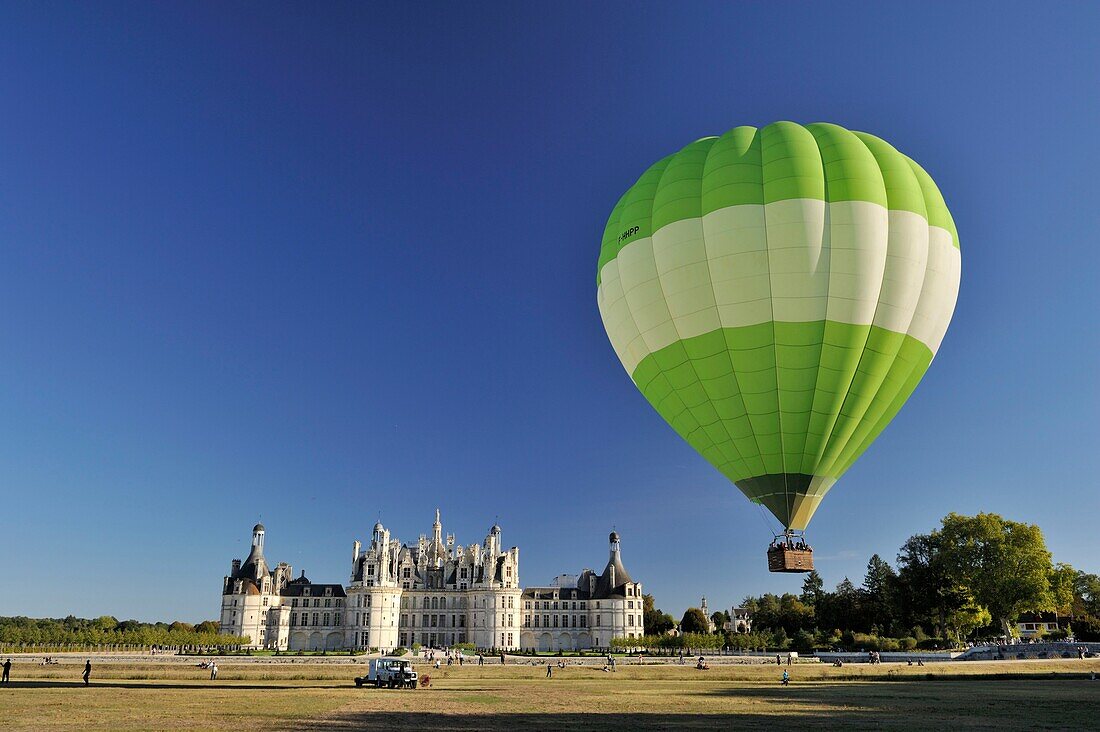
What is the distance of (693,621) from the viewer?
320 feet

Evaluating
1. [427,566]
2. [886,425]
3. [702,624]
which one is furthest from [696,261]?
[702,624]

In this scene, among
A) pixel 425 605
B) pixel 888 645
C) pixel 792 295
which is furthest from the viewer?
pixel 425 605

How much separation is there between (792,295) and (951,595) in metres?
51.0

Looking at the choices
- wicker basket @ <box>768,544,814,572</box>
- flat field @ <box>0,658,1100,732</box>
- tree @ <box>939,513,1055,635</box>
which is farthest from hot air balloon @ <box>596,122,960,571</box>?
tree @ <box>939,513,1055,635</box>

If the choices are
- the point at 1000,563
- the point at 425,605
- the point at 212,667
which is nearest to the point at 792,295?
the point at 212,667

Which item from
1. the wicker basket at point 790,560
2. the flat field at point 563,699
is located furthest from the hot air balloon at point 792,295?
the flat field at point 563,699

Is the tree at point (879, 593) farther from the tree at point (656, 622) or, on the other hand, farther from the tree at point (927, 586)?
the tree at point (656, 622)

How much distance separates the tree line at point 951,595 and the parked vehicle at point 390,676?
4324 cm

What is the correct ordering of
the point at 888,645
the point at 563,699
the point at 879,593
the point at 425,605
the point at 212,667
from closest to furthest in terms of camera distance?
1. the point at 563,699
2. the point at 212,667
3. the point at 888,645
4. the point at 879,593
5. the point at 425,605

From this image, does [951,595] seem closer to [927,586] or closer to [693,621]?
[927,586]

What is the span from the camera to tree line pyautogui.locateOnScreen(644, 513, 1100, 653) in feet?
182

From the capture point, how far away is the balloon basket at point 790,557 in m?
20.1

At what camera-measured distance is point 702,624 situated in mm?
95875

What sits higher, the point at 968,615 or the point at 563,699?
the point at 968,615
